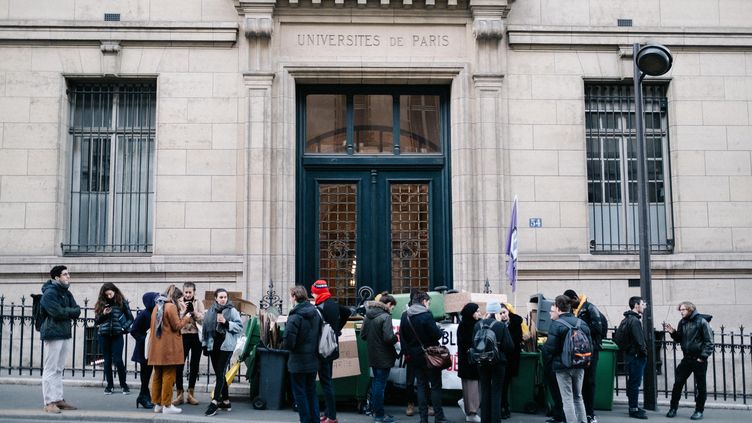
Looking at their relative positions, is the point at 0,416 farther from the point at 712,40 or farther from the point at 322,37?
the point at 712,40

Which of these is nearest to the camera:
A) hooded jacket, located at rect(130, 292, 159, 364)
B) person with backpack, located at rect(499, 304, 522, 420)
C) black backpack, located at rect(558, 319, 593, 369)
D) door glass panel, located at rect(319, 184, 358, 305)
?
black backpack, located at rect(558, 319, 593, 369)

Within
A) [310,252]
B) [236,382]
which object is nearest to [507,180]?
[310,252]

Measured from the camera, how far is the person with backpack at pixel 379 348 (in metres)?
11.0

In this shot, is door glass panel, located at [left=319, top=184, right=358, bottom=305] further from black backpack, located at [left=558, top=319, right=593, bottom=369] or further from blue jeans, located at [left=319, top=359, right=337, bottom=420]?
black backpack, located at [left=558, top=319, right=593, bottom=369]

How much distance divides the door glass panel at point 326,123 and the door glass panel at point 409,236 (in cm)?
143

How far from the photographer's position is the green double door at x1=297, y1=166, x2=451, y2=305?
628 inches

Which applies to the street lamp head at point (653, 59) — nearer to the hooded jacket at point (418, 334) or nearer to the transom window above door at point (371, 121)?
the transom window above door at point (371, 121)

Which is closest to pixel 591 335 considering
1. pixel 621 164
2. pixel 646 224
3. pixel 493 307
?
pixel 493 307

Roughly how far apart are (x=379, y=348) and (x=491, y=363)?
1.50 metres

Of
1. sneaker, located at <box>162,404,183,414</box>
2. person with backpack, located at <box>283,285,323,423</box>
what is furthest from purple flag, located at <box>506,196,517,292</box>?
sneaker, located at <box>162,404,183,414</box>

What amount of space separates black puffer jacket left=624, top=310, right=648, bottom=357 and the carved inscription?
6676mm

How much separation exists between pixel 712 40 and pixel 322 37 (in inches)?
299

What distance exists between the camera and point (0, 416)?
35.2 feet

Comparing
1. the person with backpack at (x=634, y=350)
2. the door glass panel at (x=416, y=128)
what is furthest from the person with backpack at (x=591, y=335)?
the door glass panel at (x=416, y=128)
